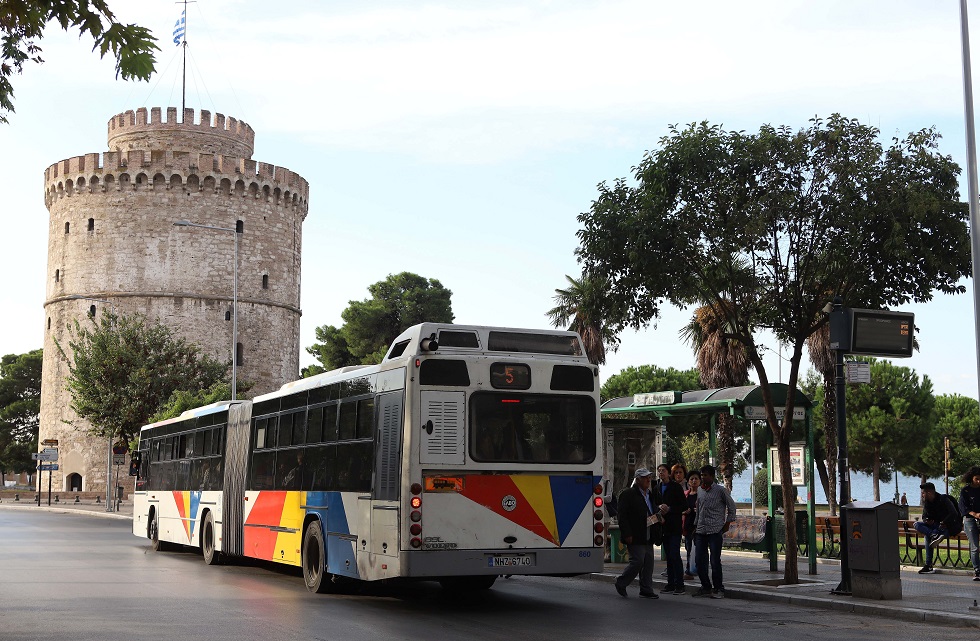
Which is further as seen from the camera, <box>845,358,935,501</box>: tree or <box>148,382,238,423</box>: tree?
<box>845,358,935,501</box>: tree

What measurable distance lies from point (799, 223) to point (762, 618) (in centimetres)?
573

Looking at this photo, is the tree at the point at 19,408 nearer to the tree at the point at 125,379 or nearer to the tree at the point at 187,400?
the tree at the point at 125,379

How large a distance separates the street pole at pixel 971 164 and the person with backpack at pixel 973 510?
5.14 feet

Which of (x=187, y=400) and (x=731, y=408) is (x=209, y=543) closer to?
(x=731, y=408)

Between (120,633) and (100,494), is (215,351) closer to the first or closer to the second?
(100,494)

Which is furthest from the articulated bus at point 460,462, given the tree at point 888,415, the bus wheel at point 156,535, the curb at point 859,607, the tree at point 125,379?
the tree at point 888,415

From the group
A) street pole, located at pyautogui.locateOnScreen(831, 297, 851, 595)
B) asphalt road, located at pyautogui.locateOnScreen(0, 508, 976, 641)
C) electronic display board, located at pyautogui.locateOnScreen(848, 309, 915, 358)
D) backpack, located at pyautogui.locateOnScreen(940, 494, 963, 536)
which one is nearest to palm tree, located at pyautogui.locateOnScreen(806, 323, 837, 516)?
backpack, located at pyautogui.locateOnScreen(940, 494, 963, 536)

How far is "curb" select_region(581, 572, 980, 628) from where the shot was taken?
11467 millimetres

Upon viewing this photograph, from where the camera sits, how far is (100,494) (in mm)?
63875

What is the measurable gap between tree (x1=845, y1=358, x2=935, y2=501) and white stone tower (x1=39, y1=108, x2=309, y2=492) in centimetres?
3248

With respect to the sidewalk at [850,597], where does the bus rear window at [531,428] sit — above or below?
above

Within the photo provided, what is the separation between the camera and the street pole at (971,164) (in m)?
15.4

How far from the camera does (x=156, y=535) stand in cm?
2372

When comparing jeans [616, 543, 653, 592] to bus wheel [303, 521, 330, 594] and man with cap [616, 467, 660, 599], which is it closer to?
man with cap [616, 467, 660, 599]
